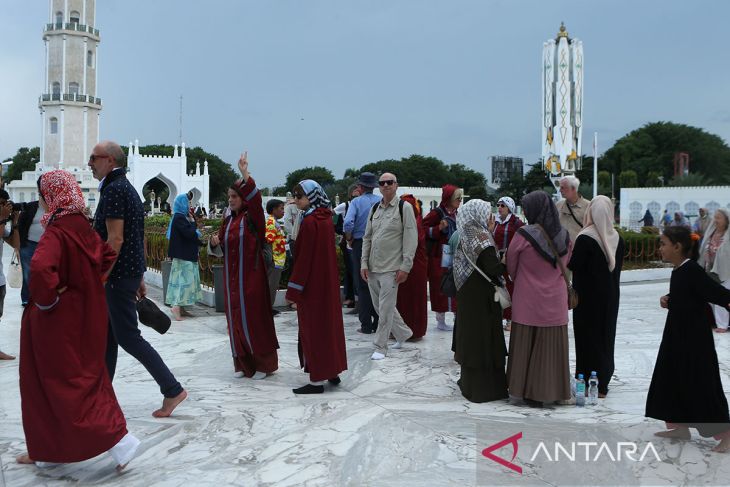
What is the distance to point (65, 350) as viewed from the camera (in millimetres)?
3086

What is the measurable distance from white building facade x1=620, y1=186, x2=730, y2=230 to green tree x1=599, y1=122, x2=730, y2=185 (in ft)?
88.4

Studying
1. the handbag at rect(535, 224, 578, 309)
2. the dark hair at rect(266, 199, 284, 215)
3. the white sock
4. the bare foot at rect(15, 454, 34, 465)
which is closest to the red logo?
the handbag at rect(535, 224, 578, 309)

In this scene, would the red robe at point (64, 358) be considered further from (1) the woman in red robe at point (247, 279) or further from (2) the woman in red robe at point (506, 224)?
(2) the woman in red robe at point (506, 224)

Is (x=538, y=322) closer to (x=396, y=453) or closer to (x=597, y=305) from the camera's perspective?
(x=597, y=305)

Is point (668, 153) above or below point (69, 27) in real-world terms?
below

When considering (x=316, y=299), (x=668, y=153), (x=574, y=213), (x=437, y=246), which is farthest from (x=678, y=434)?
(x=668, y=153)

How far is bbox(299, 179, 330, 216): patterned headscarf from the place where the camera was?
193 inches

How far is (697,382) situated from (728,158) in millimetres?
65201

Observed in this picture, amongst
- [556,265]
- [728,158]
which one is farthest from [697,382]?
[728,158]

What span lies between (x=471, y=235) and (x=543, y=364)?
39.3 inches

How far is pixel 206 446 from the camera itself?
3705 millimetres

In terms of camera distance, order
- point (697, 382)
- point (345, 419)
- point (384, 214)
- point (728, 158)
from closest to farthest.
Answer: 1. point (697, 382)
2. point (345, 419)
3. point (384, 214)
4. point (728, 158)

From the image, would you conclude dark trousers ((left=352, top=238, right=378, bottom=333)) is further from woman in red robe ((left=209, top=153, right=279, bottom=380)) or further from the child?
the child

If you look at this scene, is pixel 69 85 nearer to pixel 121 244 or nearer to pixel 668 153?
pixel 668 153
